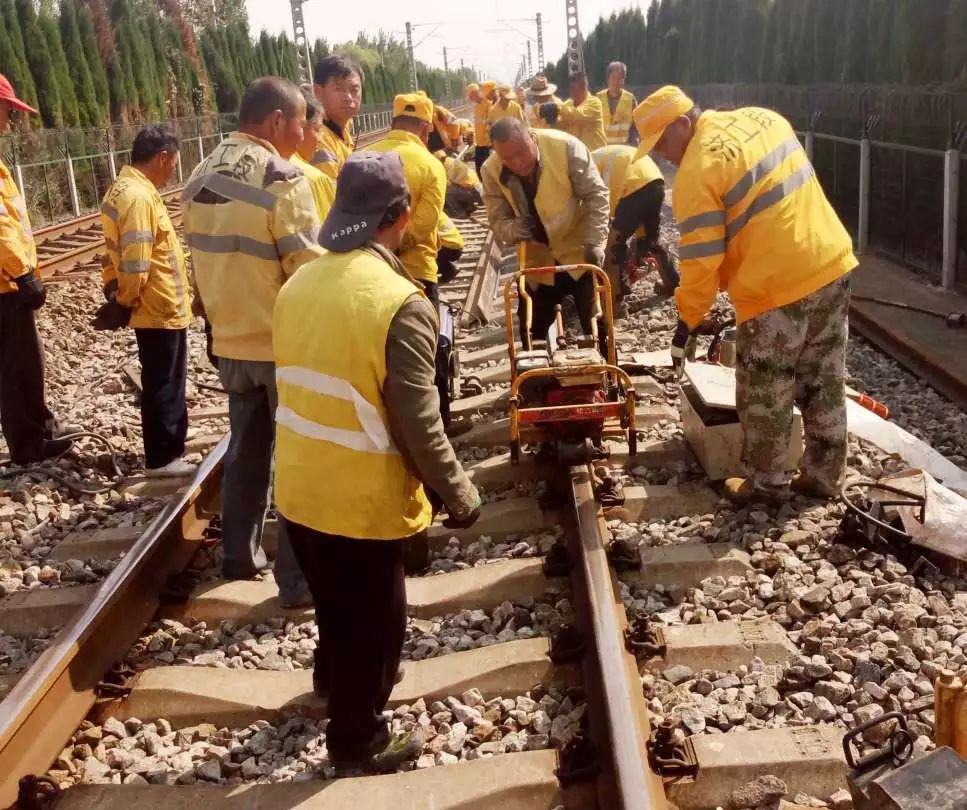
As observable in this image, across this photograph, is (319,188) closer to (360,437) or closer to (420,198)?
(420,198)

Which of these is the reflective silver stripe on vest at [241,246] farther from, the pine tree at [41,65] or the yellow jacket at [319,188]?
the pine tree at [41,65]

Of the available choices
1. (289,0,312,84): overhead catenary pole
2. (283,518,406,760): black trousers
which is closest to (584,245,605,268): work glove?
(283,518,406,760): black trousers

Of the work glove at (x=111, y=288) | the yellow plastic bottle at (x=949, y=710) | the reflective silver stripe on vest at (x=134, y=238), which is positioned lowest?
the yellow plastic bottle at (x=949, y=710)

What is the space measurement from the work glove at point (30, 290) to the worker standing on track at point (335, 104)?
182 centimetres

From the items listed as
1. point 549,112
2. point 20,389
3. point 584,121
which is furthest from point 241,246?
point 584,121

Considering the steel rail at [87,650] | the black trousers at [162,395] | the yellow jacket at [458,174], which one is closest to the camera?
the steel rail at [87,650]

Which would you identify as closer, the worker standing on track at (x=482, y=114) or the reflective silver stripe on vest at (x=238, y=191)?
the reflective silver stripe on vest at (x=238, y=191)

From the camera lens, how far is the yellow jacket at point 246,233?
4328mm

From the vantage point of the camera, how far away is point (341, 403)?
120 inches

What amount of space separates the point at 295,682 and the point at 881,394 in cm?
489

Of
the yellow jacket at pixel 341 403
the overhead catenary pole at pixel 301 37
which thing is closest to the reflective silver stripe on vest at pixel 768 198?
the yellow jacket at pixel 341 403

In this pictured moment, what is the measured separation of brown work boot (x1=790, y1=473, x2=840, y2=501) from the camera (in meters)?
5.03

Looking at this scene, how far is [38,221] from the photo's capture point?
20500 mm

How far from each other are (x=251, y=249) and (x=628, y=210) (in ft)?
19.4
